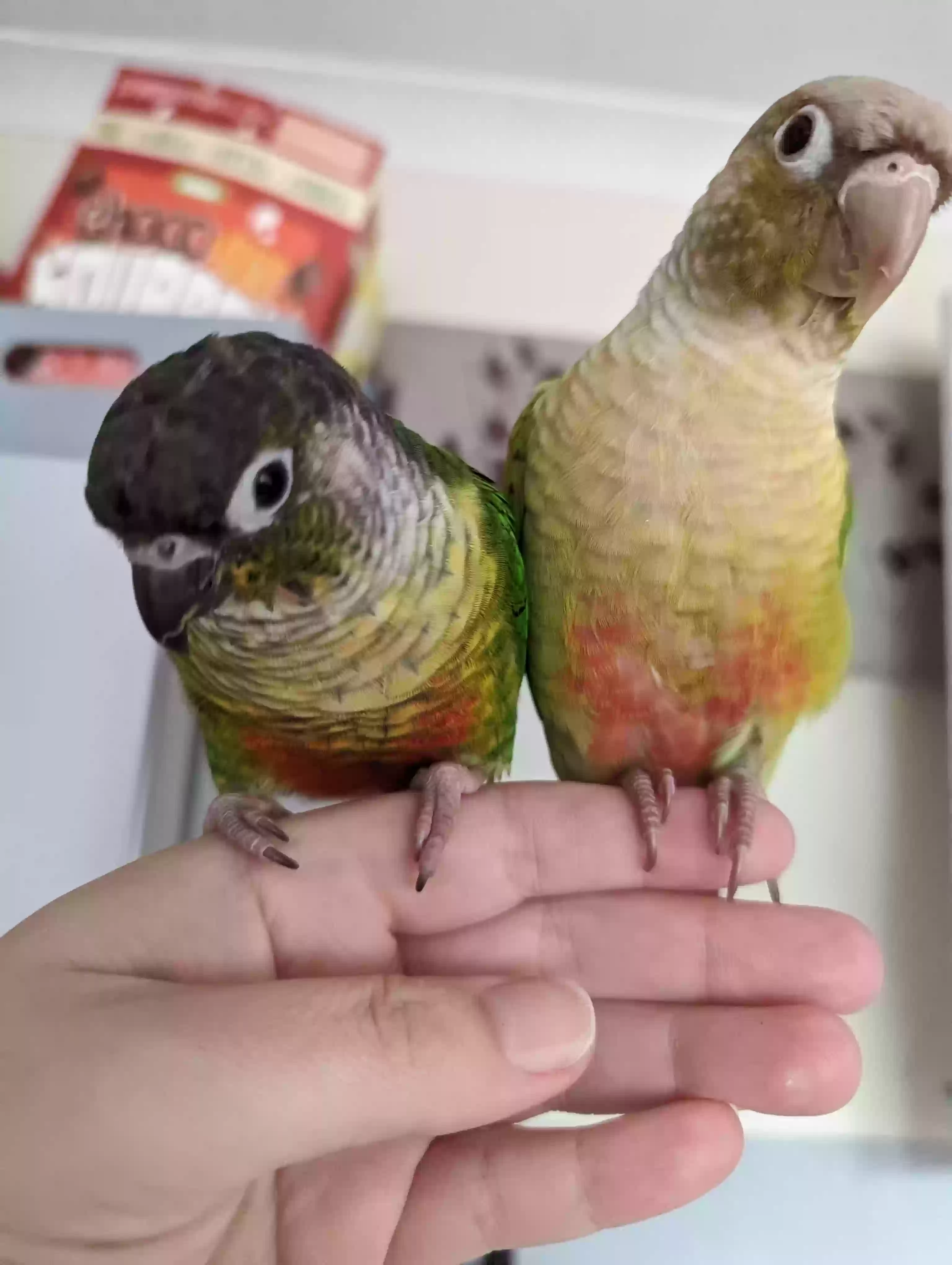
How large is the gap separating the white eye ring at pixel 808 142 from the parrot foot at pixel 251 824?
65 cm

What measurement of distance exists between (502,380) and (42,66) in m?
1.08

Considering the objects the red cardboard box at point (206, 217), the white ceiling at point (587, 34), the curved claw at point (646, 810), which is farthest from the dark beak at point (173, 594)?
the white ceiling at point (587, 34)

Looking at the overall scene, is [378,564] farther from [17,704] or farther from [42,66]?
[42,66]

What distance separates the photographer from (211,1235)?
648mm

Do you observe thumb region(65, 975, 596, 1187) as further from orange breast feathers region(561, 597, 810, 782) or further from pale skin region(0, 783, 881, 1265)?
orange breast feathers region(561, 597, 810, 782)

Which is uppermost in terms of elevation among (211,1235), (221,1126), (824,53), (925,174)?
(824,53)

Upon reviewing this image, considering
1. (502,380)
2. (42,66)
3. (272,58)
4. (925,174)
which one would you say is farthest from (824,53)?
(42,66)

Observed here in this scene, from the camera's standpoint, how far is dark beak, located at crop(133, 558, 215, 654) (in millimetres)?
550

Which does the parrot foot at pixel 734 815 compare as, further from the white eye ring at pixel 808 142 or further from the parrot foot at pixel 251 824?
the white eye ring at pixel 808 142

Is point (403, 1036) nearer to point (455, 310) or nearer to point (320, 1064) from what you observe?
point (320, 1064)

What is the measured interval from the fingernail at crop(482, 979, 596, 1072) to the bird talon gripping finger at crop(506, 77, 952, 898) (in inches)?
8.4

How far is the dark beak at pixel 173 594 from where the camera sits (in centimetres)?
55

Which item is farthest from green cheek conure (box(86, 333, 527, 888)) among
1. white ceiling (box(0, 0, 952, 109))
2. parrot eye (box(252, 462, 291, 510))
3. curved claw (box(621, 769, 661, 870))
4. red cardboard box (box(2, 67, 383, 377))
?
white ceiling (box(0, 0, 952, 109))

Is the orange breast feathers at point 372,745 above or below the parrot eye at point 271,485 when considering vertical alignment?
below
